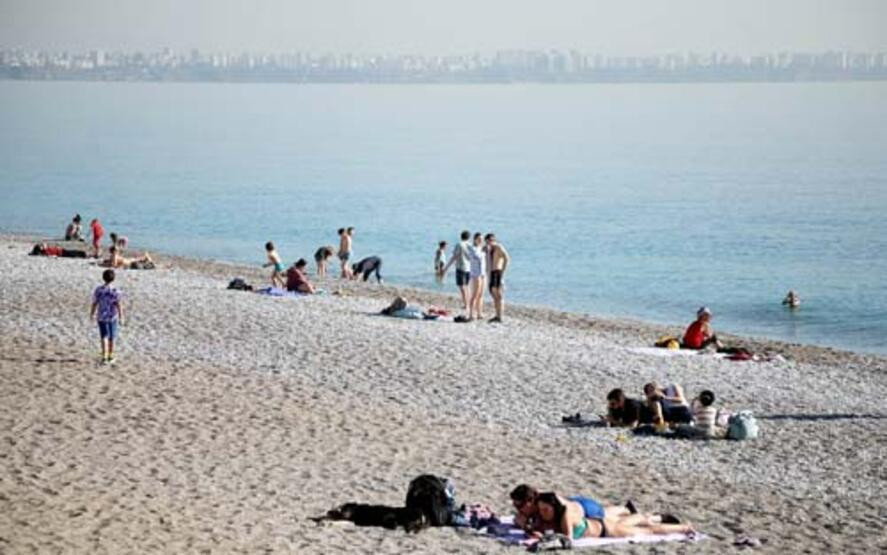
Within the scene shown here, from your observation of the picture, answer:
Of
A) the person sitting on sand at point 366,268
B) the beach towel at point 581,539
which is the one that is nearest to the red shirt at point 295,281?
the person sitting on sand at point 366,268

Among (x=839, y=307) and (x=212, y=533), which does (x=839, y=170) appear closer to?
(x=839, y=307)

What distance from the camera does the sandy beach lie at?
13734mm

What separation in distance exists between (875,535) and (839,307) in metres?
26.3

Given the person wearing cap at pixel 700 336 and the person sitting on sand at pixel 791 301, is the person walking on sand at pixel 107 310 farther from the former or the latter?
the person sitting on sand at pixel 791 301

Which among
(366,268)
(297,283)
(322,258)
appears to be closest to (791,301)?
(366,268)

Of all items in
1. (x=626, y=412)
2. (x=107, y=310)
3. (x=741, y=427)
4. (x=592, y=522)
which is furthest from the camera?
(x=107, y=310)

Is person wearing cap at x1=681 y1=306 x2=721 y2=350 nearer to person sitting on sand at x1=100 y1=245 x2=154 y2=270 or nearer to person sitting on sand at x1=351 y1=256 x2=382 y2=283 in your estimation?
person sitting on sand at x1=100 y1=245 x2=154 y2=270

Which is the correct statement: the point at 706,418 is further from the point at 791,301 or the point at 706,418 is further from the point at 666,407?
the point at 791,301

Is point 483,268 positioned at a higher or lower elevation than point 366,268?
higher

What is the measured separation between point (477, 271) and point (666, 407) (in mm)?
8316

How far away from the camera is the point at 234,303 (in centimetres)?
2727

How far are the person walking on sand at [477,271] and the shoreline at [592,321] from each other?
106 inches

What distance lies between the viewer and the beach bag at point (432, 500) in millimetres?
13789

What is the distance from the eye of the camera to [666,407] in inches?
712
